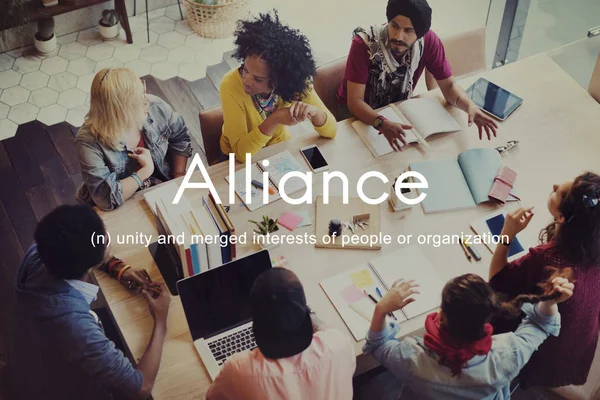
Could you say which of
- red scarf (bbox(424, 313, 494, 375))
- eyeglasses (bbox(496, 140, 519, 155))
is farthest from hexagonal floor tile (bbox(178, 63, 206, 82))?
red scarf (bbox(424, 313, 494, 375))

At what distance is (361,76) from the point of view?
114 inches

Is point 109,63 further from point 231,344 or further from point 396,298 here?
point 396,298

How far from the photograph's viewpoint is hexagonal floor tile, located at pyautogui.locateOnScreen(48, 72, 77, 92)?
420 cm

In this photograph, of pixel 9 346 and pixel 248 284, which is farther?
pixel 248 284

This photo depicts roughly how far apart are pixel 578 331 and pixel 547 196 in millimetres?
595

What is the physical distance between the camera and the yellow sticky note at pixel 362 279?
2.33m

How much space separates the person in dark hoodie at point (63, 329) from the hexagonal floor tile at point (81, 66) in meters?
2.50

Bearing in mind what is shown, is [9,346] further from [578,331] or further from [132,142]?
[578,331]

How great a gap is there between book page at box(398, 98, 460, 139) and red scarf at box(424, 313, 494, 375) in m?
1.06

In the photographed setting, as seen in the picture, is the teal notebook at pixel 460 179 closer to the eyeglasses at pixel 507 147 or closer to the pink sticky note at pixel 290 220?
the eyeglasses at pixel 507 147

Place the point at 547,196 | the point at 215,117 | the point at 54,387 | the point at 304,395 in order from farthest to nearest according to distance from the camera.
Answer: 1. the point at 215,117
2. the point at 547,196
3. the point at 54,387
4. the point at 304,395

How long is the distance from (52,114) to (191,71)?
90 cm

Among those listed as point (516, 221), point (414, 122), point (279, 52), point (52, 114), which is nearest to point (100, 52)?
point (52, 114)

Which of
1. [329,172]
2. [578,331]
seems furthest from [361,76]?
[578,331]
